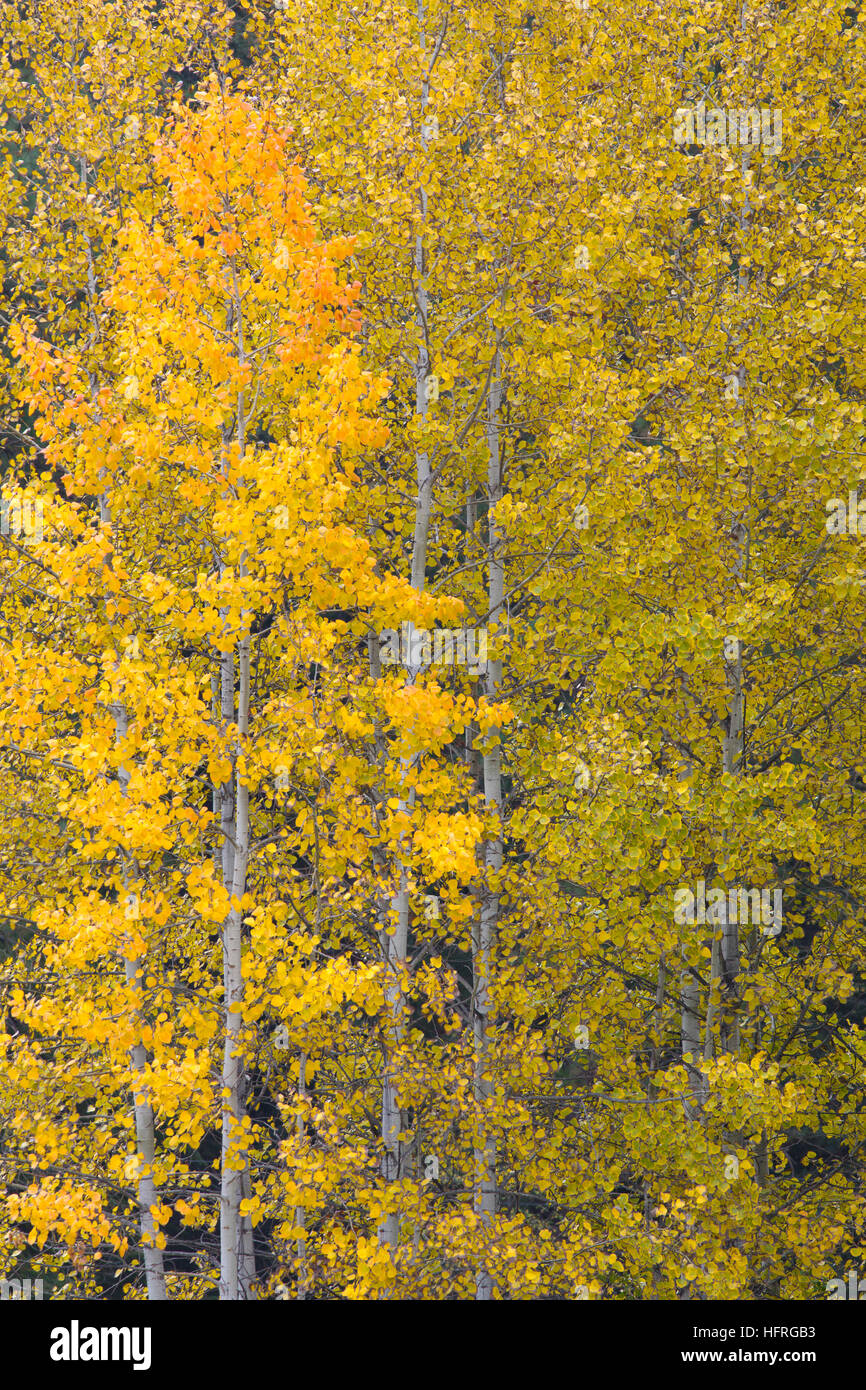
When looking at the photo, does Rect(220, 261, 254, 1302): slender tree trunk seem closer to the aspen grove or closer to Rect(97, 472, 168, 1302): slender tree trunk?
the aspen grove

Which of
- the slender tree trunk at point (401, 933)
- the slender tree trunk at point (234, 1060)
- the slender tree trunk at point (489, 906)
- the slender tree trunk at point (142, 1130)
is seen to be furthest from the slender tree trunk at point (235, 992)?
the slender tree trunk at point (489, 906)

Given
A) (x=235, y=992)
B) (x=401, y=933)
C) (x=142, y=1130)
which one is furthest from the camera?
(x=142, y=1130)

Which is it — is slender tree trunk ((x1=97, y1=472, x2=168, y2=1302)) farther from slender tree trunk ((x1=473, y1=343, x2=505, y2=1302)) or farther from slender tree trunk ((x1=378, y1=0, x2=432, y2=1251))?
slender tree trunk ((x1=473, y1=343, x2=505, y2=1302))

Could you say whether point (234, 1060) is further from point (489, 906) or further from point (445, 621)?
point (445, 621)

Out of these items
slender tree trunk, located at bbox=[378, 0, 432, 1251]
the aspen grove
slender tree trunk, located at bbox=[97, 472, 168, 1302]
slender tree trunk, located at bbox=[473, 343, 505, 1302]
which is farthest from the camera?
slender tree trunk, located at bbox=[97, 472, 168, 1302]

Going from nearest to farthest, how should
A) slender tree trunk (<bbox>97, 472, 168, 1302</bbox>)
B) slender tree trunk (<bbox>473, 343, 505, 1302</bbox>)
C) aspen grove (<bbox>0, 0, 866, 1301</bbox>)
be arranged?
aspen grove (<bbox>0, 0, 866, 1301</bbox>) < slender tree trunk (<bbox>473, 343, 505, 1302</bbox>) < slender tree trunk (<bbox>97, 472, 168, 1302</bbox>)

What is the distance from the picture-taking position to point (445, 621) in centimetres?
923

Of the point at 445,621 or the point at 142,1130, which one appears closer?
the point at 445,621

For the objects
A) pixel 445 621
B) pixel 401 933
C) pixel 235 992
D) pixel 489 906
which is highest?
pixel 445 621

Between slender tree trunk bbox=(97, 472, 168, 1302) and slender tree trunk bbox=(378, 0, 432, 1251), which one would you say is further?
slender tree trunk bbox=(97, 472, 168, 1302)

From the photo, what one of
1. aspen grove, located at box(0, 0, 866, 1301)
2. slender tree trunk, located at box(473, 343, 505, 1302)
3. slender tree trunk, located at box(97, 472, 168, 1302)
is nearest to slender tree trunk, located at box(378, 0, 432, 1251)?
aspen grove, located at box(0, 0, 866, 1301)

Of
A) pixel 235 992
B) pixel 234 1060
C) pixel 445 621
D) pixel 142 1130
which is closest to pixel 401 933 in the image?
pixel 235 992

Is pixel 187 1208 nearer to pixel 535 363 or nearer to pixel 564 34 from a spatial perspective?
pixel 535 363

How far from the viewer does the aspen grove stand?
7969mm
